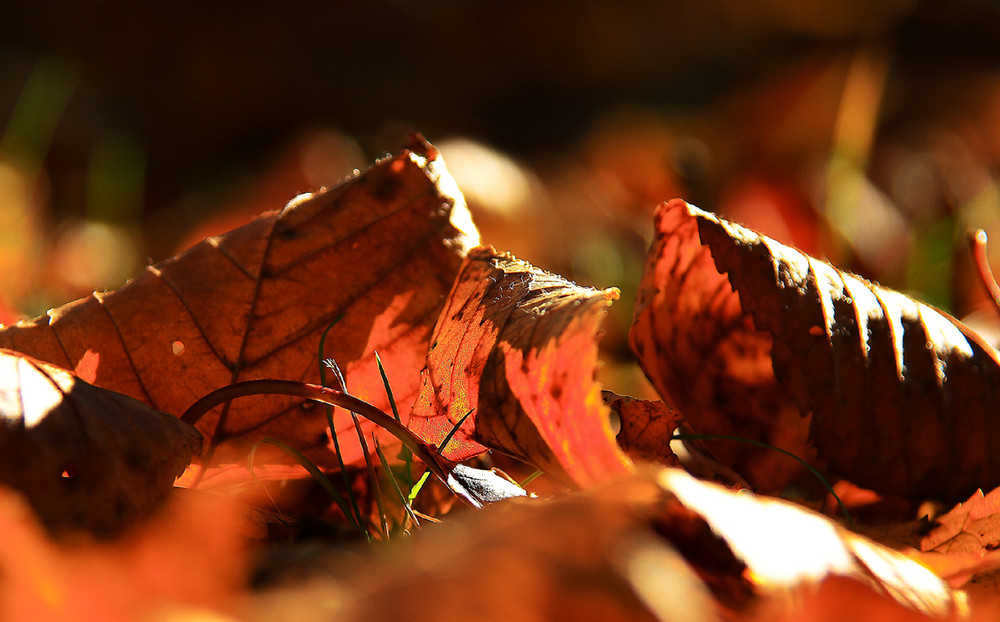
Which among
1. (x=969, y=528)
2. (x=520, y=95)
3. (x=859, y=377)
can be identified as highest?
(x=520, y=95)

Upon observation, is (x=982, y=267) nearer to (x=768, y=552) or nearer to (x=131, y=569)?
(x=768, y=552)

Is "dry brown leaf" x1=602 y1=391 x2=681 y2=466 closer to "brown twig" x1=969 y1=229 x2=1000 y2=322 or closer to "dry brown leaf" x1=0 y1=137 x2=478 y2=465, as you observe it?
"dry brown leaf" x1=0 y1=137 x2=478 y2=465

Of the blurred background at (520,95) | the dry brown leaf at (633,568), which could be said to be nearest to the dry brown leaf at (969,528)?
the dry brown leaf at (633,568)

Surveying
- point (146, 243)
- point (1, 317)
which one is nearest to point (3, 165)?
point (146, 243)

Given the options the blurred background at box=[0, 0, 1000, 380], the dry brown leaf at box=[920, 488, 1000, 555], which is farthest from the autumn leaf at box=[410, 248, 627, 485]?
the blurred background at box=[0, 0, 1000, 380]

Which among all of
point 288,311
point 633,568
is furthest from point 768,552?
point 288,311

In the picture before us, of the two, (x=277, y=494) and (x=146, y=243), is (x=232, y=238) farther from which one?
(x=146, y=243)

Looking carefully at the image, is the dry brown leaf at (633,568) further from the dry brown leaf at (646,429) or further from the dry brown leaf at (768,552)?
the dry brown leaf at (646,429)
